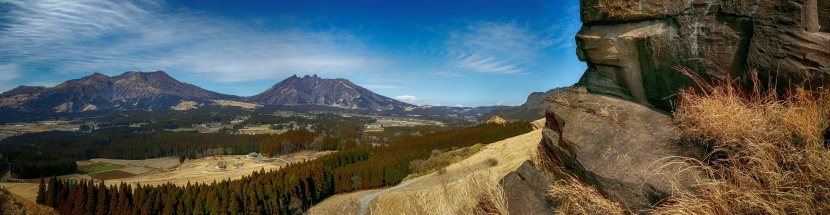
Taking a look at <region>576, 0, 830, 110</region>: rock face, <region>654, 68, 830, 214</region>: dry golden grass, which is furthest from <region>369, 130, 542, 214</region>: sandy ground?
<region>654, 68, 830, 214</region>: dry golden grass

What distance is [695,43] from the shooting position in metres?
7.16

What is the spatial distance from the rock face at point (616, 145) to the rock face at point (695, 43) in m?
0.74

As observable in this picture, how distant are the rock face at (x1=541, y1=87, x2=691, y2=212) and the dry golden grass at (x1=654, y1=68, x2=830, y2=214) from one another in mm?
553

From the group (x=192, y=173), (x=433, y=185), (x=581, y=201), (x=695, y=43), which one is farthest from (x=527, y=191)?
(x=192, y=173)

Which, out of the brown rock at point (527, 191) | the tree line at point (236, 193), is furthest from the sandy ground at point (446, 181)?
the tree line at point (236, 193)

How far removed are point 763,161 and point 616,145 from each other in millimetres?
2575

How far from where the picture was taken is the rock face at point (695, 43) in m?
5.86

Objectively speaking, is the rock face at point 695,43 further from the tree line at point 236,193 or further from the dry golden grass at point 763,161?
the tree line at point 236,193

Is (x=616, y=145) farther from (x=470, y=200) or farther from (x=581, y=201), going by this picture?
(x=470, y=200)

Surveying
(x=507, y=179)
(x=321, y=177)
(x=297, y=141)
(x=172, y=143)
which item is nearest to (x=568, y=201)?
(x=507, y=179)

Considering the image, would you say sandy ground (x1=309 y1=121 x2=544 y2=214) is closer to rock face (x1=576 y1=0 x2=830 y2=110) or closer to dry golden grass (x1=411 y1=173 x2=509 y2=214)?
dry golden grass (x1=411 y1=173 x2=509 y2=214)

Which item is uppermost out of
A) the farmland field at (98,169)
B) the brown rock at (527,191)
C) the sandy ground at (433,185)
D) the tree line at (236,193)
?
the brown rock at (527,191)

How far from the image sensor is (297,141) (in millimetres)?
117312

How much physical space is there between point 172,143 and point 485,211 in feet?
605
